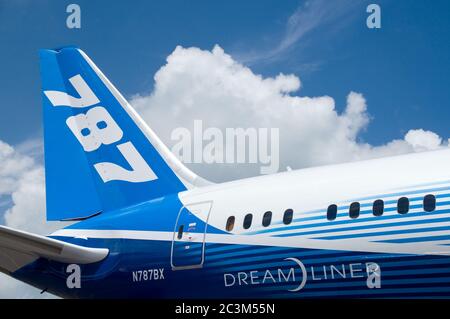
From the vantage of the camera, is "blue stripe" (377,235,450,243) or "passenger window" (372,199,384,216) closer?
"blue stripe" (377,235,450,243)

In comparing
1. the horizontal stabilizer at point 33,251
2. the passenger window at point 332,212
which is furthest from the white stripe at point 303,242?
the horizontal stabilizer at point 33,251

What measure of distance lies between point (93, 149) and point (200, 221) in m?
4.53

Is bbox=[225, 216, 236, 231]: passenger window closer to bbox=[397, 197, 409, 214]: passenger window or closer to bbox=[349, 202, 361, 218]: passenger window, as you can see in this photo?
bbox=[349, 202, 361, 218]: passenger window

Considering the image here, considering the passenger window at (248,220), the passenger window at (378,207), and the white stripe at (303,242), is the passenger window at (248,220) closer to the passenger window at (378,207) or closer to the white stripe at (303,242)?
the white stripe at (303,242)

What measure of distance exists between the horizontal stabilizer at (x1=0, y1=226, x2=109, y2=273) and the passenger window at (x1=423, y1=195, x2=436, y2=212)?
6.40 m

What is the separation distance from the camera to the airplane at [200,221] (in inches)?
305

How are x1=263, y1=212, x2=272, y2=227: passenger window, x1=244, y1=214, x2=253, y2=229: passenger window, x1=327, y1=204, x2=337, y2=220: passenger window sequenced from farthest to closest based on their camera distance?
1. x1=244, y1=214, x2=253, y2=229: passenger window
2. x1=263, y1=212, x2=272, y2=227: passenger window
3. x1=327, y1=204, x2=337, y2=220: passenger window

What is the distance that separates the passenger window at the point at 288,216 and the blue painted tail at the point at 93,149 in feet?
12.9

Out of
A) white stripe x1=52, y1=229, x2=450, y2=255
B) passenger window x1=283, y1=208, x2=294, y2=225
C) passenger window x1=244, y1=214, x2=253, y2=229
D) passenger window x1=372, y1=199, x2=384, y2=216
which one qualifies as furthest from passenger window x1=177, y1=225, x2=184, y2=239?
passenger window x1=372, y1=199, x2=384, y2=216

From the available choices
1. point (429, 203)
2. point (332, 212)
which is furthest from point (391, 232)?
point (332, 212)

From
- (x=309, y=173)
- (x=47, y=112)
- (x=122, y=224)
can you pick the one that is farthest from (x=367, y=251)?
(x=47, y=112)

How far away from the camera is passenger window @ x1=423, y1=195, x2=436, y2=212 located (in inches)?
295

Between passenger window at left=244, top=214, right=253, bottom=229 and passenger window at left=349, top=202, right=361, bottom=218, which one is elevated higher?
passenger window at left=244, top=214, right=253, bottom=229
